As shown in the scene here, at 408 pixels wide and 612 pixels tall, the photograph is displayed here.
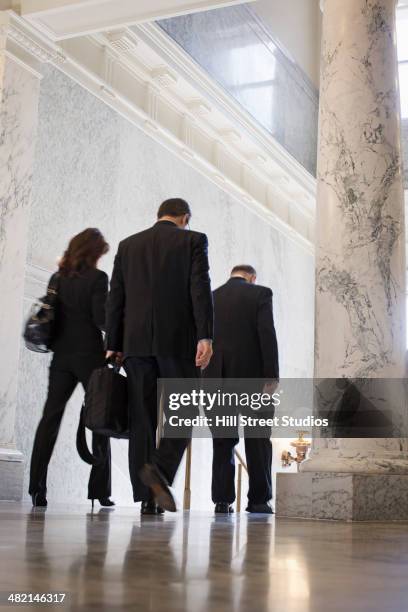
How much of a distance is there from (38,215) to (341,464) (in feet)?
17.5

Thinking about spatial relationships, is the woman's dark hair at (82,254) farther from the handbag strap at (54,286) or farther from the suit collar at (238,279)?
the suit collar at (238,279)

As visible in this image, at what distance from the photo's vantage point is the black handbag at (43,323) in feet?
17.8

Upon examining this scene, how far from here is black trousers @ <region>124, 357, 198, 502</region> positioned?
4453 mm

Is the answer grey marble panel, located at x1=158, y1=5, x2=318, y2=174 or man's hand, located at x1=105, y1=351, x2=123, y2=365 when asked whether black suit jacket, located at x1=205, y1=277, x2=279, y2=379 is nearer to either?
man's hand, located at x1=105, y1=351, x2=123, y2=365

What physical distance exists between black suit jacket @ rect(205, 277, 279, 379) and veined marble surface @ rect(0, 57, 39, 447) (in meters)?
2.37

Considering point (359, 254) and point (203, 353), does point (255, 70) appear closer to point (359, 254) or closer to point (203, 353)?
point (359, 254)

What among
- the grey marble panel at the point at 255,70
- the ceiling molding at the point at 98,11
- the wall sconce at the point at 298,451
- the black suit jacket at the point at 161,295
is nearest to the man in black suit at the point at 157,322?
the black suit jacket at the point at 161,295

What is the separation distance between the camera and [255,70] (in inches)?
539

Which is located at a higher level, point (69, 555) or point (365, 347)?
point (365, 347)

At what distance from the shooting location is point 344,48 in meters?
5.38

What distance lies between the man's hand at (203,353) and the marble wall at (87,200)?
14.3 ft

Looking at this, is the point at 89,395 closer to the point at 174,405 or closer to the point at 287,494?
the point at 174,405

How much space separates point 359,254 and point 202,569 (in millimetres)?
3436

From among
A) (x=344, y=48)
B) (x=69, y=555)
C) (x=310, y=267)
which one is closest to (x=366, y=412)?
(x=344, y=48)
